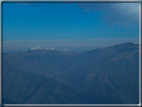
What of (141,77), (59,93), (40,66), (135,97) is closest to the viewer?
(141,77)

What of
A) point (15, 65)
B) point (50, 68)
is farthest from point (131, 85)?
point (15, 65)

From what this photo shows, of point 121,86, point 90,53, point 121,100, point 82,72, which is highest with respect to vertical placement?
point 90,53

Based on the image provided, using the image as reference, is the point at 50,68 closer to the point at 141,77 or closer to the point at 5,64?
the point at 5,64

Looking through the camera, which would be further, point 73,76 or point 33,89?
point 73,76

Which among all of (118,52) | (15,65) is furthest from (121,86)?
(15,65)

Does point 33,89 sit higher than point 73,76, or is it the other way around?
point 73,76

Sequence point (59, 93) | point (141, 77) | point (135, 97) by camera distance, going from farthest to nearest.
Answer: point (59, 93), point (135, 97), point (141, 77)

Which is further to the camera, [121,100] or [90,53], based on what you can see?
[90,53]

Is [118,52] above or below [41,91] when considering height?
above
